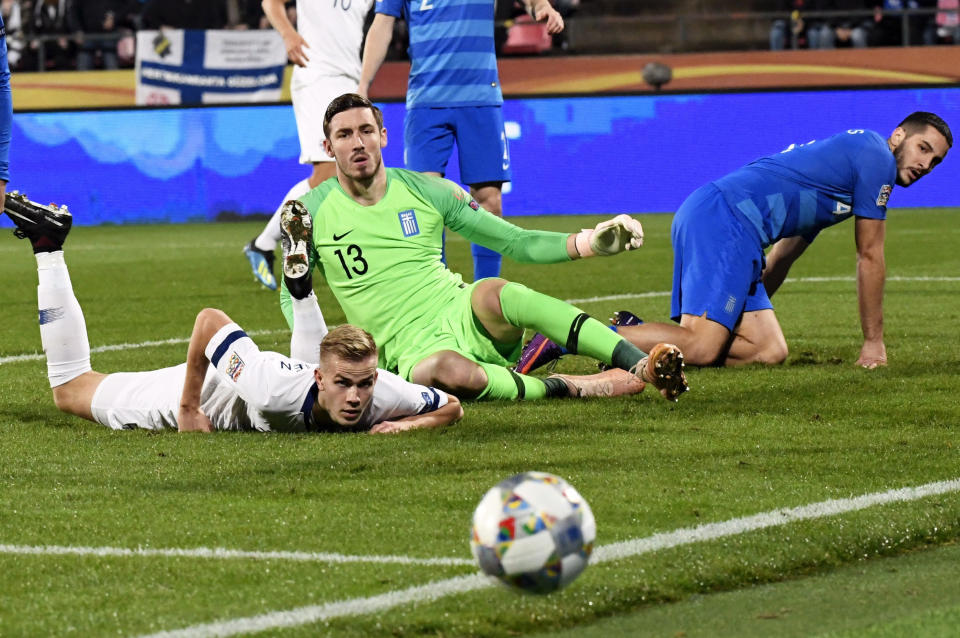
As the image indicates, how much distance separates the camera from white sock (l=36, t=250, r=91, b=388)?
6.17 meters

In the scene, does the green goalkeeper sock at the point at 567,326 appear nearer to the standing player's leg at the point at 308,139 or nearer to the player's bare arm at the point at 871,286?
the player's bare arm at the point at 871,286

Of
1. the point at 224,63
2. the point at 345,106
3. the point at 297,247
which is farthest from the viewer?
the point at 224,63

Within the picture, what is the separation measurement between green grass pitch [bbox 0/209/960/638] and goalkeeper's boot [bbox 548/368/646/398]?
16 centimetres

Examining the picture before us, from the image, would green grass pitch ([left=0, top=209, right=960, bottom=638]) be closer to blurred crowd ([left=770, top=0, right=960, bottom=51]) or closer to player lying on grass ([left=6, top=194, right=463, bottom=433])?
player lying on grass ([left=6, top=194, right=463, bottom=433])

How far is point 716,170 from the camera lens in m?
18.7

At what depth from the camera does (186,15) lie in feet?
75.9

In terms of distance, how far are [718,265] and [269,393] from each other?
255 centimetres

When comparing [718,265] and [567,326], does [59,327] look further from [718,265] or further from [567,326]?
[718,265]

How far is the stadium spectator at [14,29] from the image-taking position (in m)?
23.6

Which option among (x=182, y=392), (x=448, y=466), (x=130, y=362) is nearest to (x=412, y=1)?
(x=130, y=362)

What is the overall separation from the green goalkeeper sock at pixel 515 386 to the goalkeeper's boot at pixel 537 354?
0.37 meters

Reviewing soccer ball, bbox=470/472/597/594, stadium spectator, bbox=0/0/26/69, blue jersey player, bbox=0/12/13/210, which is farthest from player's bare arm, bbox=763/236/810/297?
stadium spectator, bbox=0/0/26/69

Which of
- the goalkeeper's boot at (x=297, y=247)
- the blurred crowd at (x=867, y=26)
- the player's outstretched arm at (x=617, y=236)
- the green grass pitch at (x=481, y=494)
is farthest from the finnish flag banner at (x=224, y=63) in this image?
the player's outstretched arm at (x=617, y=236)

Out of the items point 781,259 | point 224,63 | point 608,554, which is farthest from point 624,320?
point 224,63
